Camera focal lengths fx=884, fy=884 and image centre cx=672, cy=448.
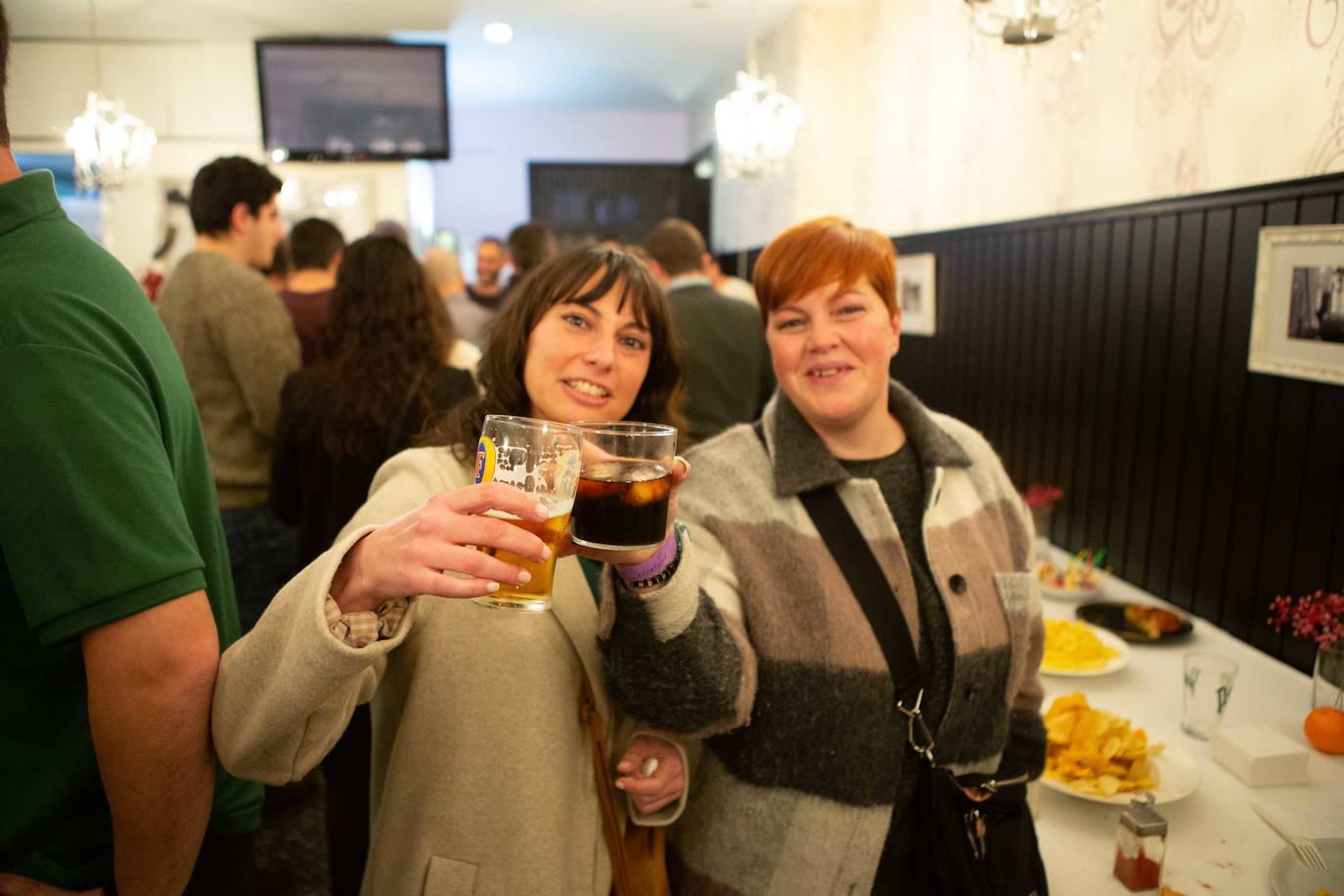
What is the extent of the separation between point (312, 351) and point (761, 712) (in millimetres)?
2452

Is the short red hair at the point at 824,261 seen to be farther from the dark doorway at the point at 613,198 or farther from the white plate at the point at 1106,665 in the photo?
the dark doorway at the point at 613,198

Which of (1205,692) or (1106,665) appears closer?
(1205,692)

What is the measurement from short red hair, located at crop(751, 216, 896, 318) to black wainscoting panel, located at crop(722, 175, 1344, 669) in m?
1.09

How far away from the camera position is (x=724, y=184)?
26.8 feet

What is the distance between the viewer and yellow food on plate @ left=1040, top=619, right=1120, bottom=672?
1992 millimetres

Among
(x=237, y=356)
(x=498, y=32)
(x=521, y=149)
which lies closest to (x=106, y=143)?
(x=498, y=32)

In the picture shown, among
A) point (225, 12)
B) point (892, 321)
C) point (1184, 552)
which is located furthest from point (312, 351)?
point (225, 12)

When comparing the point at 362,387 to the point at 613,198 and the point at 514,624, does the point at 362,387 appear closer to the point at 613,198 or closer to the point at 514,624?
the point at 514,624

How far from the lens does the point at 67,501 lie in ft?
2.69

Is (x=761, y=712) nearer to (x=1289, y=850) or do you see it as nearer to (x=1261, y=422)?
(x=1289, y=850)

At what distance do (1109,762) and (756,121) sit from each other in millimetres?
3728

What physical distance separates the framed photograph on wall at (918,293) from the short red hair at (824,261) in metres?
2.63

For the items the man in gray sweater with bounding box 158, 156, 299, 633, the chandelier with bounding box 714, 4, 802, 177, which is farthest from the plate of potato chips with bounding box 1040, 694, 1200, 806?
the chandelier with bounding box 714, 4, 802, 177

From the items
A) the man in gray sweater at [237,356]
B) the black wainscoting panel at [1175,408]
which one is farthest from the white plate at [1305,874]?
the man in gray sweater at [237,356]
